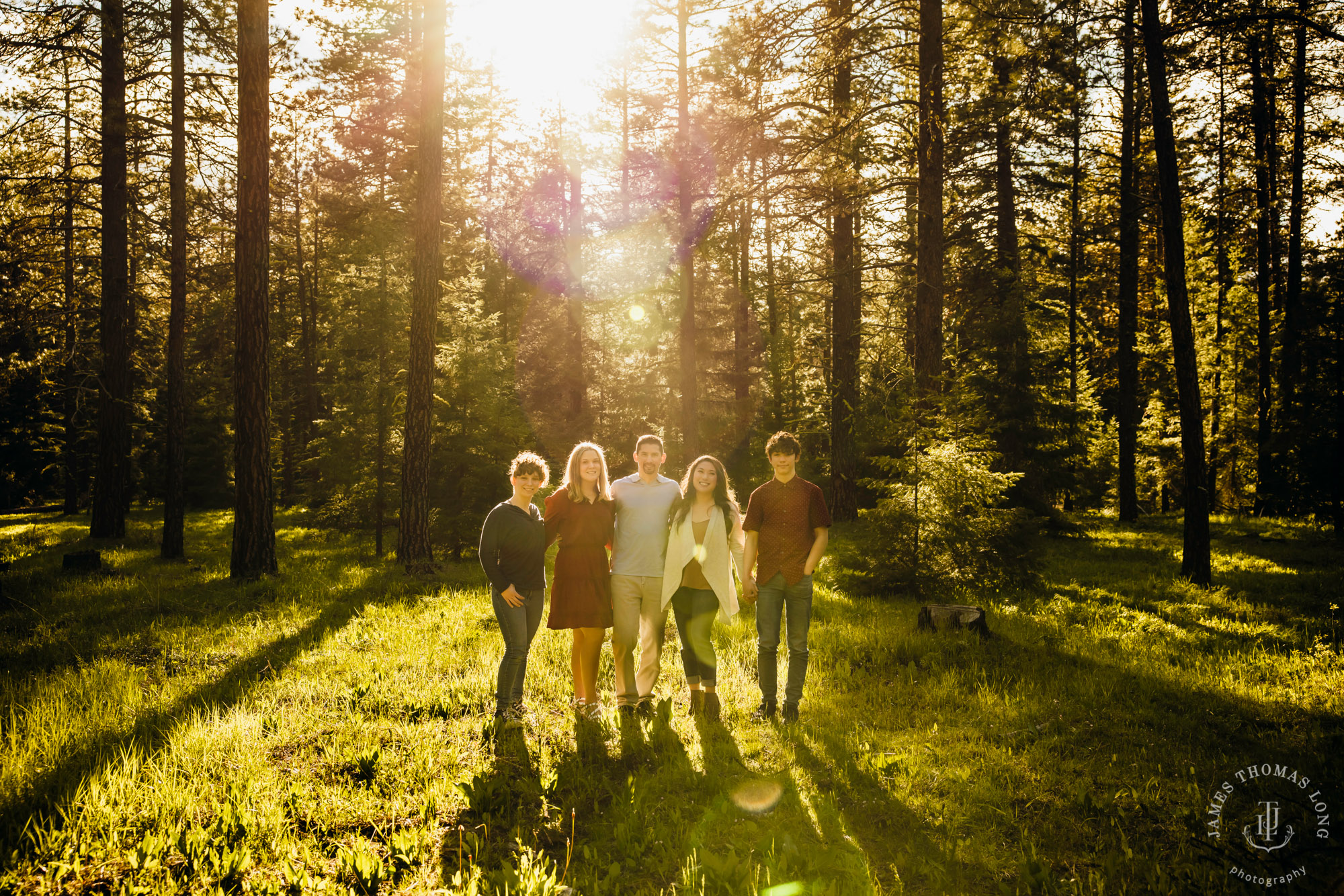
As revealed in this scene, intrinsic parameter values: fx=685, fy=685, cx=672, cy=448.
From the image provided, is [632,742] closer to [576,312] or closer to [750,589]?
[750,589]

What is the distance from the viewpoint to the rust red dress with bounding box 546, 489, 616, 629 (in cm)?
562

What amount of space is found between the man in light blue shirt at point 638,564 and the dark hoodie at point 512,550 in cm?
66

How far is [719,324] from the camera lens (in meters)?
25.0

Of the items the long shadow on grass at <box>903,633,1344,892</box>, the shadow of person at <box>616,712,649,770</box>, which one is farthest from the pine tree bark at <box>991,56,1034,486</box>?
the shadow of person at <box>616,712,649,770</box>

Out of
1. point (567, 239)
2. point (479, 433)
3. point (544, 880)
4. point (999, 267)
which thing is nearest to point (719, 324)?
point (567, 239)

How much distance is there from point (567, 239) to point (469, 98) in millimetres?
7513

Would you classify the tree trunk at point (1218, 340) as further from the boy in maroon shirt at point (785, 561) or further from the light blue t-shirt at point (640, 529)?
the light blue t-shirt at point (640, 529)

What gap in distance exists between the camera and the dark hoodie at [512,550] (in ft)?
17.8

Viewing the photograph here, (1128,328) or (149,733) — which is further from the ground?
(1128,328)

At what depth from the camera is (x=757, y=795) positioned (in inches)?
177

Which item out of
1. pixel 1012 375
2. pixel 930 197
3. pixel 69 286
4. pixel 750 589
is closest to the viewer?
pixel 750 589

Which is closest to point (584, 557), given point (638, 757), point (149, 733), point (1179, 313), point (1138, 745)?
point (638, 757)

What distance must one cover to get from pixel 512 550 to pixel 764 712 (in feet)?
8.22


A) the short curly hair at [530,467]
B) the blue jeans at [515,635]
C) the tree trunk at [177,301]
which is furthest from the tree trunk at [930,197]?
the tree trunk at [177,301]
